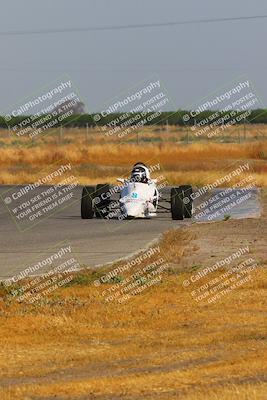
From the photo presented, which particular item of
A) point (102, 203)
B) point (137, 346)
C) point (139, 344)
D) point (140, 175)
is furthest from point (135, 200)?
point (137, 346)

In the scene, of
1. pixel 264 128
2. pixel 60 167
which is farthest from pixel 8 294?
pixel 264 128

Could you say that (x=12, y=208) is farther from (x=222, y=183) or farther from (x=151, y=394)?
(x=151, y=394)

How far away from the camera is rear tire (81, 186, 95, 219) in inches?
1325

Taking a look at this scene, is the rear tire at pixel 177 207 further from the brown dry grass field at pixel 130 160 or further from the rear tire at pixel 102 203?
the brown dry grass field at pixel 130 160

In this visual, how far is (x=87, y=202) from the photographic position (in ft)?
111

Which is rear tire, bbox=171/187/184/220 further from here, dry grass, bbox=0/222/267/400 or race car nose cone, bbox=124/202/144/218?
dry grass, bbox=0/222/267/400

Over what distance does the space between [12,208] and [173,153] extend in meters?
30.9

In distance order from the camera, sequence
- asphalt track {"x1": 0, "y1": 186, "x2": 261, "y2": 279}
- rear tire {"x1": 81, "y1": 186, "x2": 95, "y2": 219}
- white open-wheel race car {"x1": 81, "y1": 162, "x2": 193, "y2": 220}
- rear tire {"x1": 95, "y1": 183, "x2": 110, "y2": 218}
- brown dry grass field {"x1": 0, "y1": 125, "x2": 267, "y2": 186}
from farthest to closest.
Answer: brown dry grass field {"x1": 0, "y1": 125, "x2": 267, "y2": 186} < rear tire {"x1": 95, "y1": 183, "x2": 110, "y2": 218} < rear tire {"x1": 81, "y1": 186, "x2": 95, "y2": 219} < white open-wheel race car {"x1": 81, "y1": 162, "x2": 193, "y2": 220} < asphalt track {"x1": 0, "y1": 186, "x2": 261, "y2": 279}

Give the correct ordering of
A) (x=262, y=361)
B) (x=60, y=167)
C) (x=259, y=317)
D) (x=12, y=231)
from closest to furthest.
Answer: (x=262, y=361) < (x=259, y=317) < (x=12, y=231) < (x=60, y=167)

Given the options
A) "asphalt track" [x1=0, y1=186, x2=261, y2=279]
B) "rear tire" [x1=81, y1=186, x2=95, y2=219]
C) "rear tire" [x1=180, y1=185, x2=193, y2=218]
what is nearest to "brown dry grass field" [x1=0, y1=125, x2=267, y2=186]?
"asphalt track" [x1=0, y1=186, x2=261, y2=279]

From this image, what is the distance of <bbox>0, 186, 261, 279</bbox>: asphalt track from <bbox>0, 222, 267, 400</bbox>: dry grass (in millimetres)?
4039

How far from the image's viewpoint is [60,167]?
209 ft

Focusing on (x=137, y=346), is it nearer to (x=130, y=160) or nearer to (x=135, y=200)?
(x=135, y=200)

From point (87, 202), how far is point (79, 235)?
16.7 feet
